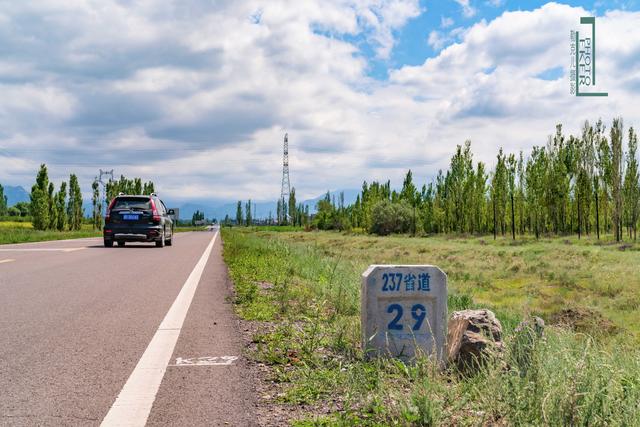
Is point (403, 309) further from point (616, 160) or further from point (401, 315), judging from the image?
point (616, 160)

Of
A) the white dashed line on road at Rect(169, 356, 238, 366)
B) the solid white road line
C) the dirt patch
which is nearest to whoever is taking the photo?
the solid white road line

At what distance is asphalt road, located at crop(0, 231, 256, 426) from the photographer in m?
3.73

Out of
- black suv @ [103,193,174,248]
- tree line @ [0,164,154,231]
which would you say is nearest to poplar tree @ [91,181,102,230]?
tree line @ [0,164,154,231]

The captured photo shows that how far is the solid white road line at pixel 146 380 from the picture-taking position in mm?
3598

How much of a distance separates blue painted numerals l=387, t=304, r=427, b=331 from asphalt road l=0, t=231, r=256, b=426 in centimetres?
139

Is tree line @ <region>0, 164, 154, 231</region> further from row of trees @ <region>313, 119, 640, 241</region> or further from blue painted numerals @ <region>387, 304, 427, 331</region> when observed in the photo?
blue painted numerals @ <region>387, 304, 427, 331</region>

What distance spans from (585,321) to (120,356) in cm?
1288

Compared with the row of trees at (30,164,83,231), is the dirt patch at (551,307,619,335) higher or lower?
lower

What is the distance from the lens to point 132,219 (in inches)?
871

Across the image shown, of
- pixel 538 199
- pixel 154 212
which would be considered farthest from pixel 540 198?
pixel 154 212

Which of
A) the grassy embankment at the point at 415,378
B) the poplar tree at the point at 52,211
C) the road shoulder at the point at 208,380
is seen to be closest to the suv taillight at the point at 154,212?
the grassy embankment at the point at 415,378

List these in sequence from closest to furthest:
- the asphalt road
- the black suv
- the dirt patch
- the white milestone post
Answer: the asphalt road < the white milestone post < the dirt patch < the black suv

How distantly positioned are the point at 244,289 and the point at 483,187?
61.0m

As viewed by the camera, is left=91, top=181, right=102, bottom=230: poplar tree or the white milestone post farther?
left=91, top=181, right=102, bottom=230: poplar tree
